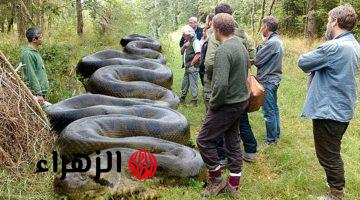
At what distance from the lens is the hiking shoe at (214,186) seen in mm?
4809

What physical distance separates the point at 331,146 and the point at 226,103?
1258mm

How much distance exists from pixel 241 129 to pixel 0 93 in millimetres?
3214

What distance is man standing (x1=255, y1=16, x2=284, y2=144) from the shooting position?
6.33 m

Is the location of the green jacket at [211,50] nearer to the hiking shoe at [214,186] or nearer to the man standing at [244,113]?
the man standing at [244,113]

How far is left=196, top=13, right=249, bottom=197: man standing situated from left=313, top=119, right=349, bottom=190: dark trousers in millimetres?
887

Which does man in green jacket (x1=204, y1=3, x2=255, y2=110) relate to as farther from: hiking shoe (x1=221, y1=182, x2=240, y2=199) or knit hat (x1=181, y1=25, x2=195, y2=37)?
knit hat (x1=181, y1=25, x2=195, y2=37)

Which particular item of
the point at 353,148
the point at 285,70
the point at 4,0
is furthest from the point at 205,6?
the point at 353,148

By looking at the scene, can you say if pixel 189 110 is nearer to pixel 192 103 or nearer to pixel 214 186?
pixel 192 103

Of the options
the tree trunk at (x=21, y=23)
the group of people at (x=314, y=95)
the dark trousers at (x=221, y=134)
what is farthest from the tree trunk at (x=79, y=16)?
the dark trousers at (x=221, y=134)

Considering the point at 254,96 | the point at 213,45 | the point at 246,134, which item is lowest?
the point at 246,134

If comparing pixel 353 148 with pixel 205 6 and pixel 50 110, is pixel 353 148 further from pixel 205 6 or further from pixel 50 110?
pixel 205 6

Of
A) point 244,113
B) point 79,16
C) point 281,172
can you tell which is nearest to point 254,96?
point 244,113

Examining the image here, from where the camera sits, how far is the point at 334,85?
4582 millimetres

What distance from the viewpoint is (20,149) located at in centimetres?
508
